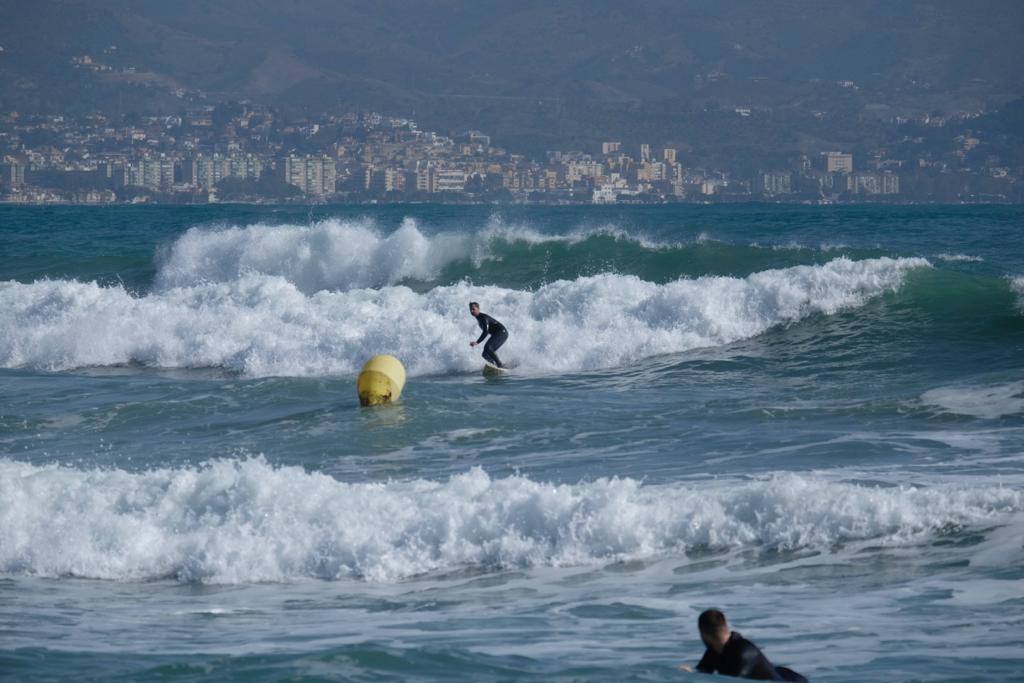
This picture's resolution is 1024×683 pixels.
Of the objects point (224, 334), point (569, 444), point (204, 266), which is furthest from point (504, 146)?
point (569, 444)

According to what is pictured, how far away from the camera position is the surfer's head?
773cm

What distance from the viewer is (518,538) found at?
11.6 m

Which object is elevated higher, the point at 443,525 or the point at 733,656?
the point at 733,656

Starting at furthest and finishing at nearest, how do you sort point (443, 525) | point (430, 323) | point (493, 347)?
point (430, 323) < point (493, 347) < point (443, 525)

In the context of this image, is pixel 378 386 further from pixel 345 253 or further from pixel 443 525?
pixel 345 253

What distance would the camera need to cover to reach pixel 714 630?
7.74 metres

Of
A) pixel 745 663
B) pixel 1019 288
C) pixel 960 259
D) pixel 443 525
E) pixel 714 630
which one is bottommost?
pixel 443 525

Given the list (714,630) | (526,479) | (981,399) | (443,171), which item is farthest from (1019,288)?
(443,171)

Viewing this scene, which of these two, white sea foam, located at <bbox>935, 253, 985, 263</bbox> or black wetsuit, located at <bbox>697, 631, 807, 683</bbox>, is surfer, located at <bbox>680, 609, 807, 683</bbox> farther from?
white sea foam, located at <bbox>935, 253, 985, 263</bbox>

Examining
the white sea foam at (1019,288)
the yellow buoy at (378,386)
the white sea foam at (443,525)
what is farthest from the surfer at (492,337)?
the white sea foam at (443,525)

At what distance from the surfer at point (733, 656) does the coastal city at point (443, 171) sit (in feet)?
262

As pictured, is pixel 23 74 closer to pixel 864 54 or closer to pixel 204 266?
pixel 864 54

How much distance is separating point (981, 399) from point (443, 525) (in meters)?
8.75

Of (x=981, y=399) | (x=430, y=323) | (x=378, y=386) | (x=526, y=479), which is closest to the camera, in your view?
(x=526, y=479)
